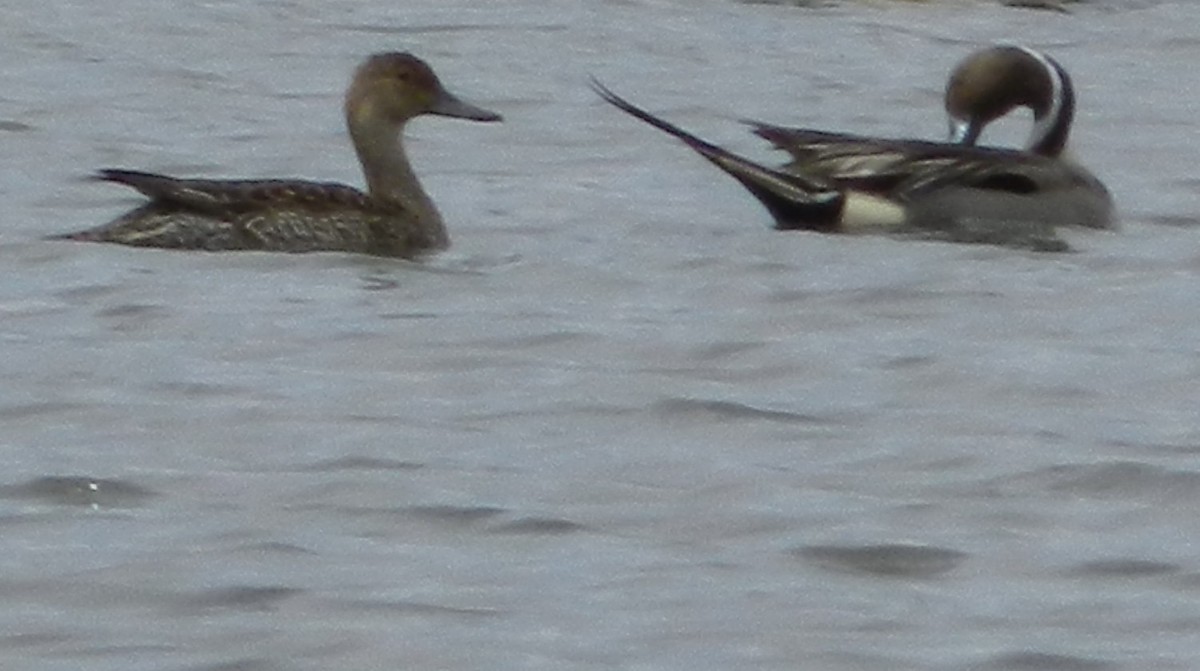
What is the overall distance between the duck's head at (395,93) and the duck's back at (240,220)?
2.70 ft

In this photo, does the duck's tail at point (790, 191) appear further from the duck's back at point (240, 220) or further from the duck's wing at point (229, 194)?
the duck's wing at point (229, 194)

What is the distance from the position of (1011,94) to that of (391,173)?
242 centimetres

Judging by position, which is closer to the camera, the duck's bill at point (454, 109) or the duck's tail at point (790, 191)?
the duck's bill at point (454, 109)

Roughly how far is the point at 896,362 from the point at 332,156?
201 inches

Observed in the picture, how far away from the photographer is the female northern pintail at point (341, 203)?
1137 centimetres

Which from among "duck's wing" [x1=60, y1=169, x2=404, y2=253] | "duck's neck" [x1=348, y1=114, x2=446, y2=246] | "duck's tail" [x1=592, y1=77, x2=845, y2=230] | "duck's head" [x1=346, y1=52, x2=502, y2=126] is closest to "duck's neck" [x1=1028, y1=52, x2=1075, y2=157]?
"duck's tail" [x1=592, y1=77, x2=845, y2=230]

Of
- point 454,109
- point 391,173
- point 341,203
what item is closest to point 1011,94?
point 454,109

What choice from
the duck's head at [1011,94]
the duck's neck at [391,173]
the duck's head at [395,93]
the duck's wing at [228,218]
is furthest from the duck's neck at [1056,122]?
the duck's wing at [228,218]

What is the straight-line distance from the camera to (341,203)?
1170cm

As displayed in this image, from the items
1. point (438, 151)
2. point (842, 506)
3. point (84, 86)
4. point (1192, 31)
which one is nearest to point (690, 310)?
point (842, 506)

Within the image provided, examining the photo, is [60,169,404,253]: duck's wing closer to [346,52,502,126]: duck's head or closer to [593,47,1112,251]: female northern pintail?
[346,52,502,126]: duck's head

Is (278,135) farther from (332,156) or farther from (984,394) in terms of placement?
(984,394)

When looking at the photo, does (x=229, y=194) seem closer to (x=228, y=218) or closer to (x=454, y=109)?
(x=228, y=218)

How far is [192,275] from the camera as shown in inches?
436
